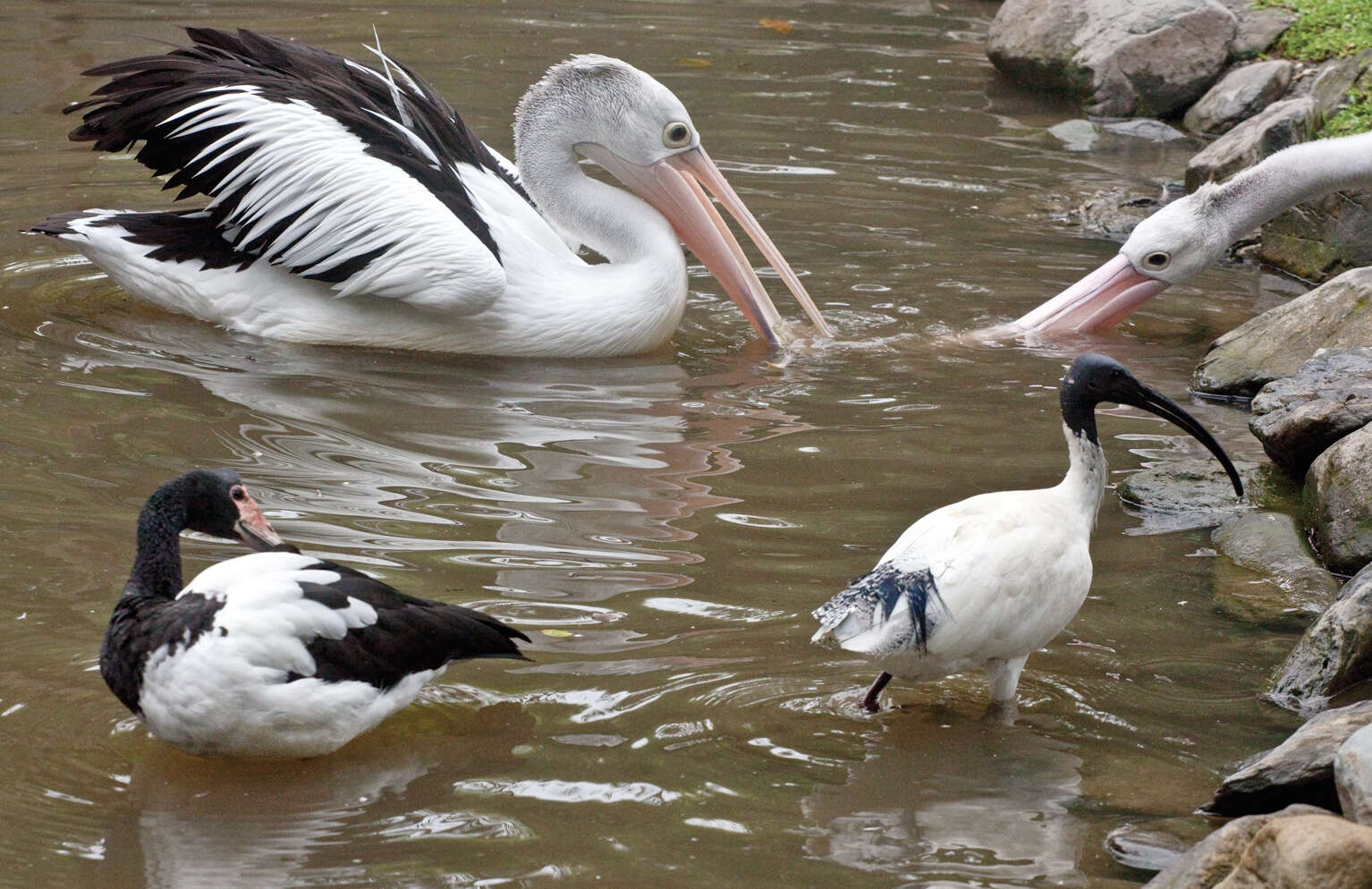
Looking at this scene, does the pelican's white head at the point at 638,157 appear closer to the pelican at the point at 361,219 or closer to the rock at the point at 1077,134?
the pelican at the point at 361,219

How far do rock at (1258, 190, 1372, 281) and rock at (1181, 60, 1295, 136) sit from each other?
1797mm

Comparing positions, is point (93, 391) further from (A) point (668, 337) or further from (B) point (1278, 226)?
(B) point (1278, 226)

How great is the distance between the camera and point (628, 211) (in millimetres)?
6477

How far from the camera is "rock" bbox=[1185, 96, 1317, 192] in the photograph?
805 centimetres

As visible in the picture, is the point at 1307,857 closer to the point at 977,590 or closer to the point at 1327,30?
the point at 977,590

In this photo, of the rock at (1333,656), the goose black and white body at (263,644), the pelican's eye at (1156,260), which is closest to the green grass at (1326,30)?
the pelican's eye at (1156,260)

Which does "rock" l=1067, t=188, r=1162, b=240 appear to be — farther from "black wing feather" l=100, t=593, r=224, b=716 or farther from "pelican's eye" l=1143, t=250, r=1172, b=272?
"black wing feather" l=100, t=593, r=224, b=716

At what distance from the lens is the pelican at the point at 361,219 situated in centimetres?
598

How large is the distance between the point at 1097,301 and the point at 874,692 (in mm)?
3637

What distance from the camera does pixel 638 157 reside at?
6.66 m

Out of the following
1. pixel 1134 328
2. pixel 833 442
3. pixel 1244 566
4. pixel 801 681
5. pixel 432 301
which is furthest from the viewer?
pixel 1134 328

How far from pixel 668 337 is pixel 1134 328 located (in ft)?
7.06

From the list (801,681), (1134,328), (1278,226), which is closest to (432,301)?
(801,681)

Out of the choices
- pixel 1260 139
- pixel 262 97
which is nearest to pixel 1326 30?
pixel 1260 139
